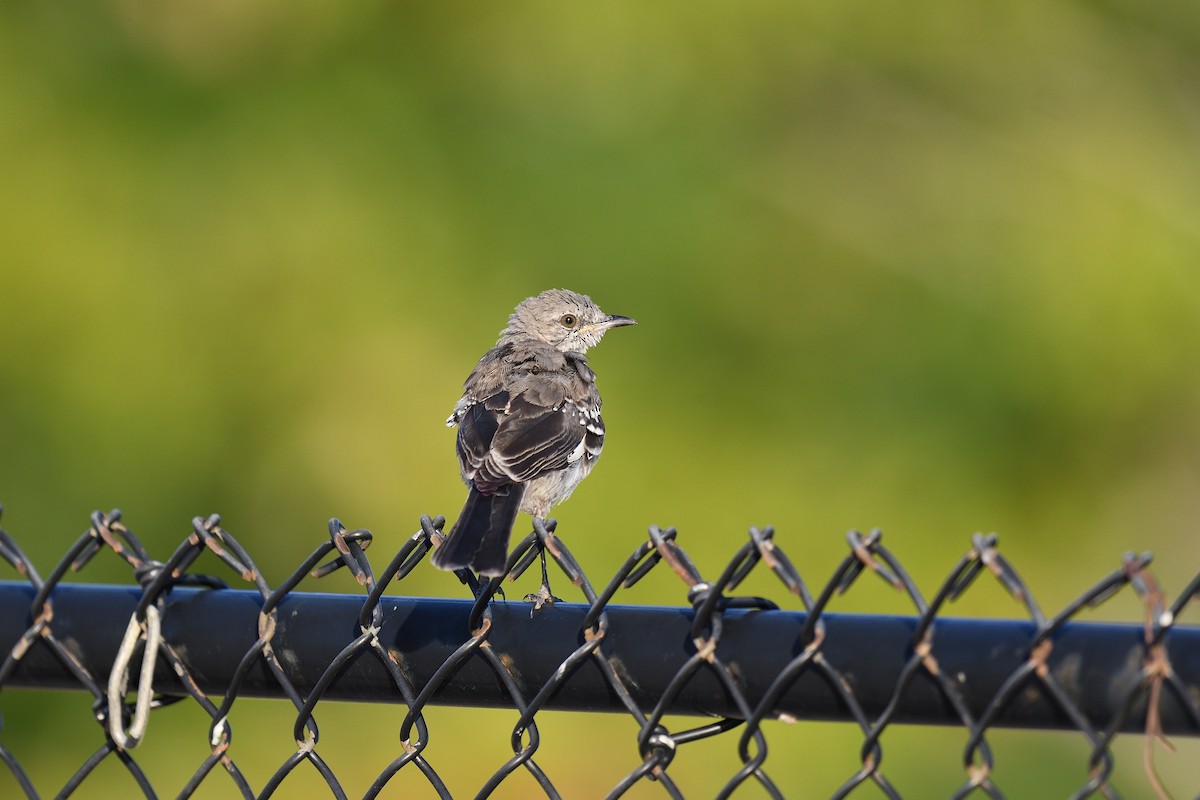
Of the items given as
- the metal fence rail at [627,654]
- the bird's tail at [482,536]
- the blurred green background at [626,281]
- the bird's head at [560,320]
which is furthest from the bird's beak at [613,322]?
the metal fence rail at [627,654]

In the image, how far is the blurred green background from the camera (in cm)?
720

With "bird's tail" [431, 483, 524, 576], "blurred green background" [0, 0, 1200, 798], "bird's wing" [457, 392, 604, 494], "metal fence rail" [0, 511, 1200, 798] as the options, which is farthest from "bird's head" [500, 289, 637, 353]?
"metal fence rail" [0, 511, 1200, 798]

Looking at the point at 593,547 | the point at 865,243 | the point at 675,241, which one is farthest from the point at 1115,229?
the point at 593,547

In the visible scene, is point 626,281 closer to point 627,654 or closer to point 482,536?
point 482,536

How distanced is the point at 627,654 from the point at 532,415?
2836 millimetres

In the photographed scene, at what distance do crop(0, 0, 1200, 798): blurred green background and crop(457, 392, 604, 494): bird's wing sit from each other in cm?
158

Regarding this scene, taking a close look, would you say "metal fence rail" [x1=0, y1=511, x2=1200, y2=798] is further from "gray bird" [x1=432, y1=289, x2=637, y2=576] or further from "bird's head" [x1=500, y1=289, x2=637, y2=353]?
"bird's head" [x1=500, y1=289, x2=637, y2=353]

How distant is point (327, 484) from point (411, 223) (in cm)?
171

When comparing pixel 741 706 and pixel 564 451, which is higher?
pixel 741 706

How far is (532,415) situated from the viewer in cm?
505

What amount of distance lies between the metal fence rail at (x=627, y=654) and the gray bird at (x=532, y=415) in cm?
96

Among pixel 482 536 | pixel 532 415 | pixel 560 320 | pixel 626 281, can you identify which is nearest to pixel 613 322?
pixel 560 320

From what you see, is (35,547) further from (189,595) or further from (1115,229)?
(1115,229)

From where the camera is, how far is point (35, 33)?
8383 millimetres
